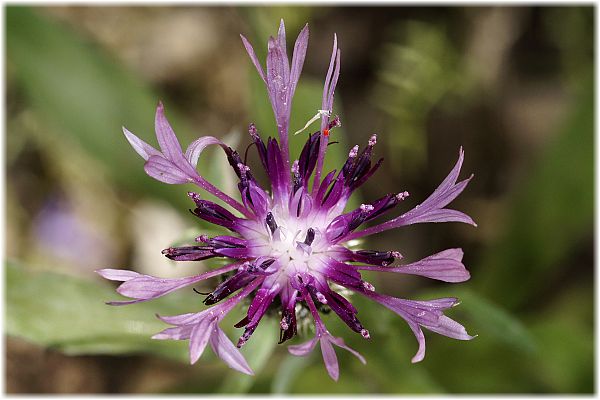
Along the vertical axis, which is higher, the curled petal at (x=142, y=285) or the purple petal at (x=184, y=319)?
the curled petal at (x=142, y=285)

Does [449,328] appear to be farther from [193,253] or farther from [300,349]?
[193,253]

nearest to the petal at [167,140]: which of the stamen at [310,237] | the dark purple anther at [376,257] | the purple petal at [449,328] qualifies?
the stamen at [310,237]

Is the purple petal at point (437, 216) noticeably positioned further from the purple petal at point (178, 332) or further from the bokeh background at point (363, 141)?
the bokeh background at point (363, 141)

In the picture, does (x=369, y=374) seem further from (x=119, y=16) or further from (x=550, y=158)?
(x=119, y=16)

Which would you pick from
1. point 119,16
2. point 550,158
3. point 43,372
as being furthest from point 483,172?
point 43,372

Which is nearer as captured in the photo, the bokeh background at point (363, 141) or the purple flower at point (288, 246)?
the purple flower at point (288, 246)

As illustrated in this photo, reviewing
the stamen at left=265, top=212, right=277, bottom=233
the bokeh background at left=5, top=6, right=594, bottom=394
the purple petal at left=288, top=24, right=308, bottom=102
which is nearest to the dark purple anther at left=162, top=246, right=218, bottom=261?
the stamen at left=265, top=212, right=277, bottom=233

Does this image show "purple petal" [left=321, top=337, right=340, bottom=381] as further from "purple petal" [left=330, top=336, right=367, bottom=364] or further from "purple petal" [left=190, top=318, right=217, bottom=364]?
"purple petal" [left=190, top=318, right=217, bottom=364]
